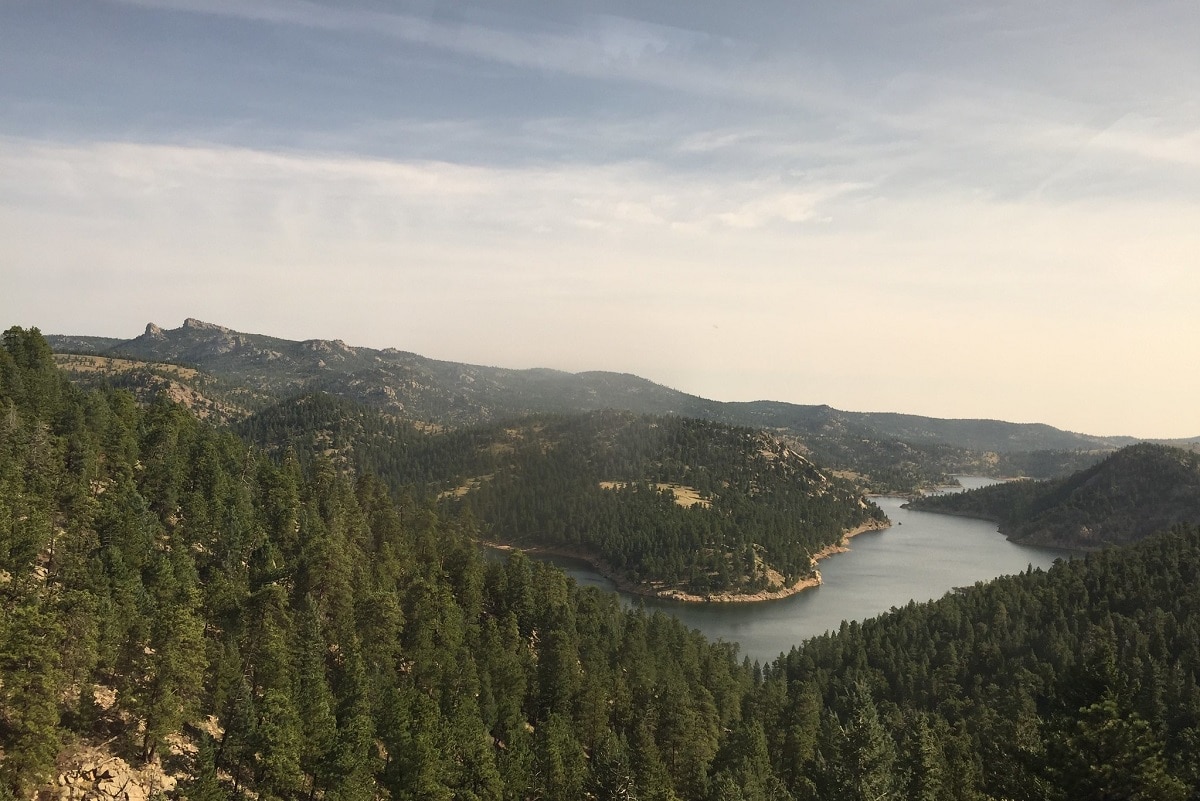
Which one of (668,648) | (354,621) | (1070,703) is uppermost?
(1070,703)

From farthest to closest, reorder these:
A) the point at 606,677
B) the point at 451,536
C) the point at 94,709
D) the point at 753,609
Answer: the point at 753,609
the point at 451,536
the point at 606,677
the point at 94,709

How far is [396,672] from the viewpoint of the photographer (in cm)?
5991

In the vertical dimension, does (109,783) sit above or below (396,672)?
above

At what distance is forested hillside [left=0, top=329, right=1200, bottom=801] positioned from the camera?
37.3m

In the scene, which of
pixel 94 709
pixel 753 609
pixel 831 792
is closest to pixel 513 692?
pixel 831 792

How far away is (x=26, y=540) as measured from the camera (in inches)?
1693

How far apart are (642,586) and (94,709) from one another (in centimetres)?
15861

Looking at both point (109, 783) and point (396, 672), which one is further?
point (396, 672)

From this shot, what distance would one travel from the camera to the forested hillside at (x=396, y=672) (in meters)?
37.3

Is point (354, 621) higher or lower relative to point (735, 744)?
higher

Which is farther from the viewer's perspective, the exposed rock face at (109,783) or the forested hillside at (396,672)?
the forested hillside at (396,672)

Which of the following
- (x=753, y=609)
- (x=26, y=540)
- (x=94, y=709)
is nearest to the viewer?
(x=94, y=709)

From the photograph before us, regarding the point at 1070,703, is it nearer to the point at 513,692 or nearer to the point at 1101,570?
the point at 513,692

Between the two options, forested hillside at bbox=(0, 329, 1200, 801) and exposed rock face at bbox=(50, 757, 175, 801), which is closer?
exposed rock face at bbox=(50, 757, 175, 801)
